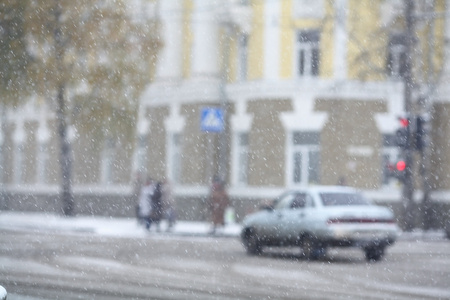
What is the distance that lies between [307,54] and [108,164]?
825cm

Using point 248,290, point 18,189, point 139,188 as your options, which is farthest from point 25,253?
point 18,189

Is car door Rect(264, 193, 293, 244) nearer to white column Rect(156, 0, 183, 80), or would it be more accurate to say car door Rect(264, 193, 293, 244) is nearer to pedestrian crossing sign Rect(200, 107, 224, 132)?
pedestrian crossing sign Rect(200, 107, 224, 132)

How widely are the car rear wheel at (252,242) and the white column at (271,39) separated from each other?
40.5 ft

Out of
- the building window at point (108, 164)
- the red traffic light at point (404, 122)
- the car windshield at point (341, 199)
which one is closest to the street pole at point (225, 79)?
the building window at point (108, 164)

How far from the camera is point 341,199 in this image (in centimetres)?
1794

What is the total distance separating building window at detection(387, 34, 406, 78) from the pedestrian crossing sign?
5957 millimetres

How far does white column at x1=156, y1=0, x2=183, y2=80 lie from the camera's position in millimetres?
34094

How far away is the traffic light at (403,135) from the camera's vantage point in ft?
73.6

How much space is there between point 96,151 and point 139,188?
15.1ft

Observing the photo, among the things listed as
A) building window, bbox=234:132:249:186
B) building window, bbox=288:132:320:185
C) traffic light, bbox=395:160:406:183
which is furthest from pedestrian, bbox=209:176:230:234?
traffic light, bbox=395:160:406:183

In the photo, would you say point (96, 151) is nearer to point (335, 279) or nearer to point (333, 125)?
point (333, 125)

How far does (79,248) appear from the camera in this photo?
2092 cm

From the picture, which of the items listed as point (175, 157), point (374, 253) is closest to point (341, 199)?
point (374, 253)

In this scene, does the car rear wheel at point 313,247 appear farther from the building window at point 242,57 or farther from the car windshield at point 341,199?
the building window at point 242,57
